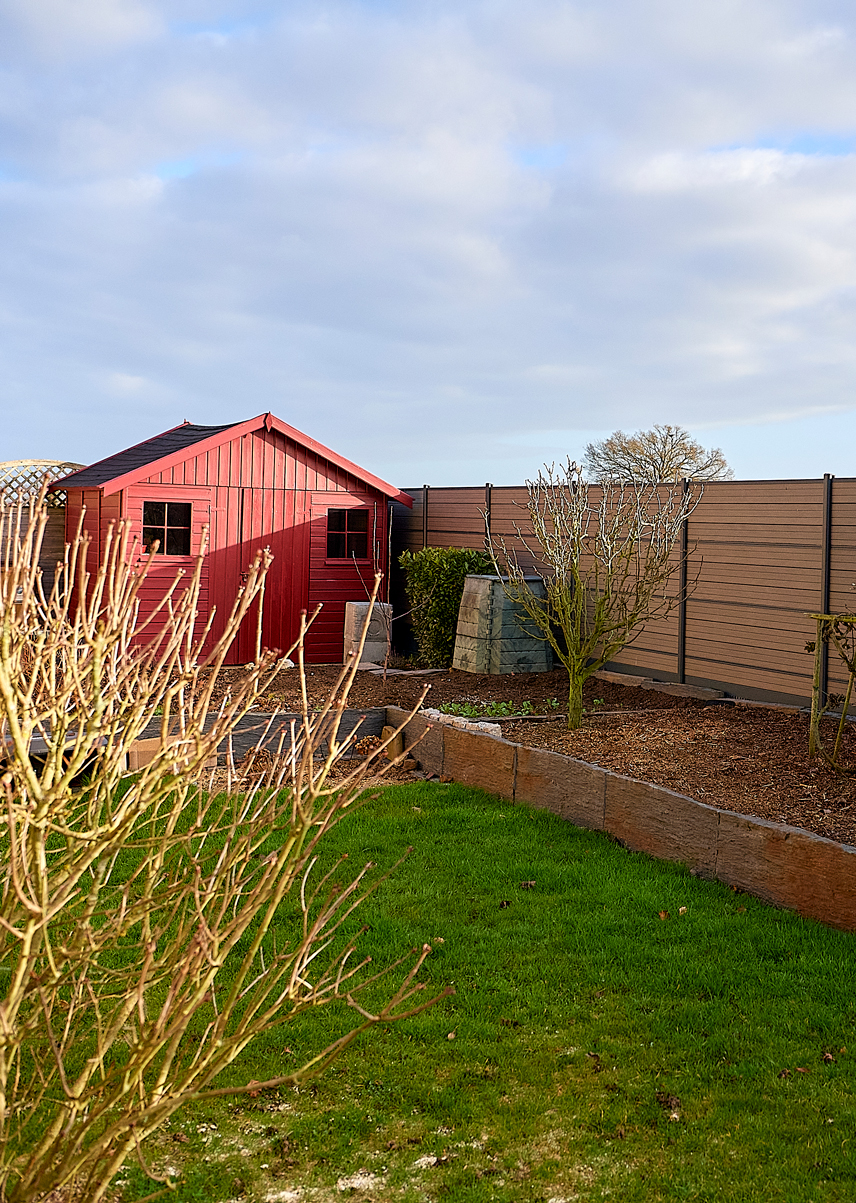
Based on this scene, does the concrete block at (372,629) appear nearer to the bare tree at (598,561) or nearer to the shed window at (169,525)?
the bare tree at (598,561)

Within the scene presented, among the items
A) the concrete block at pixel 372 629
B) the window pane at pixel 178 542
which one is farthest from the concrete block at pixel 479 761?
the window pane at pixel 178 542

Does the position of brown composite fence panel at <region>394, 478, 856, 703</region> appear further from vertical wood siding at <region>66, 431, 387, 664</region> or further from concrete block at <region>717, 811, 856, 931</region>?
vertical wood siding at <region>66, 431, 387, 664</region>

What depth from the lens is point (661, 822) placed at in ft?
19.1

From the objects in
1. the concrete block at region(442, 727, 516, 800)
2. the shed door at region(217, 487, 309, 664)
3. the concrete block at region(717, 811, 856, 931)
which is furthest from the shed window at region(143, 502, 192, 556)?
the concrete block at region(717, 811, 856, 931)

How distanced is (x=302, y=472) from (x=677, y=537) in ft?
17.5

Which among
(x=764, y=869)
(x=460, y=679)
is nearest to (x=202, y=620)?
(x=460, y=679)

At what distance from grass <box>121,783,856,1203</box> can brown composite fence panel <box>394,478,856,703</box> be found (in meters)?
4.21

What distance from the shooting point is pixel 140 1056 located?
2.15m

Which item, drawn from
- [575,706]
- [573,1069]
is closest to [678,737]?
[575,706]

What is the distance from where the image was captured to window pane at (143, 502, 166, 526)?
1248 cm

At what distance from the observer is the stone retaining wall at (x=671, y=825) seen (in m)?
4.89

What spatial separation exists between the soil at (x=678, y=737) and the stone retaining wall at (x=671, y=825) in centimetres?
31

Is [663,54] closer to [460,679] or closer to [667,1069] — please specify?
[460,679]

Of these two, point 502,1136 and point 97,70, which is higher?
point 97,70
